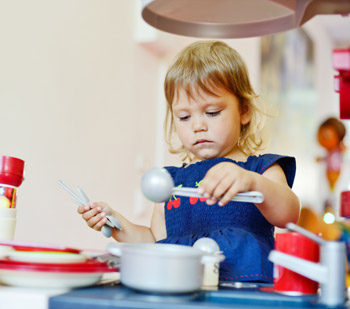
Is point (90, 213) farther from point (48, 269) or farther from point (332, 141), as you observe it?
point (332, 141)

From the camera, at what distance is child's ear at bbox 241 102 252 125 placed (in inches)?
43.2

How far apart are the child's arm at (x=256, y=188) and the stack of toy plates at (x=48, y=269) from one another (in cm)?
16

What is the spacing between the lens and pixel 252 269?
82 cm

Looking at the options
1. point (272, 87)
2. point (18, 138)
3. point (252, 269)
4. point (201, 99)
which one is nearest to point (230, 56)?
point (201, 99)

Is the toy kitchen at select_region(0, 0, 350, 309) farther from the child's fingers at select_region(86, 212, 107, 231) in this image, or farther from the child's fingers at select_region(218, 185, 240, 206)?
the child's fingers at select_region(86, 212, 107, 231)

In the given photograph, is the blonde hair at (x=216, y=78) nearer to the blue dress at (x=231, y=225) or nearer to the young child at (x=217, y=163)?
the young child at (x=217, y=163)

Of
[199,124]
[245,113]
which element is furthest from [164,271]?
[245,113]

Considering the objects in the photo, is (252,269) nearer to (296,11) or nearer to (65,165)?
(296,11)

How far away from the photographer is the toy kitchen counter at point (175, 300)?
48 cm

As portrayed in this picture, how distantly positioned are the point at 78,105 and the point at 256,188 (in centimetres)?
95

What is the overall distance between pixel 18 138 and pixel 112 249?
70cm

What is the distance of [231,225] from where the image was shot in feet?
3.07

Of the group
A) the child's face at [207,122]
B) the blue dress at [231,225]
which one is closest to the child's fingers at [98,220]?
the blue dress at [231,225]

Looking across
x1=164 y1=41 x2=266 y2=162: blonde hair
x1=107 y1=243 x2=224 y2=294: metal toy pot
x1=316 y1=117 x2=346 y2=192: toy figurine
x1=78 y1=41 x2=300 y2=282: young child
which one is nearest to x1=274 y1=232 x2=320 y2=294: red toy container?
x1=107 y1=243 x2=224 y2=294: metal toy pot
